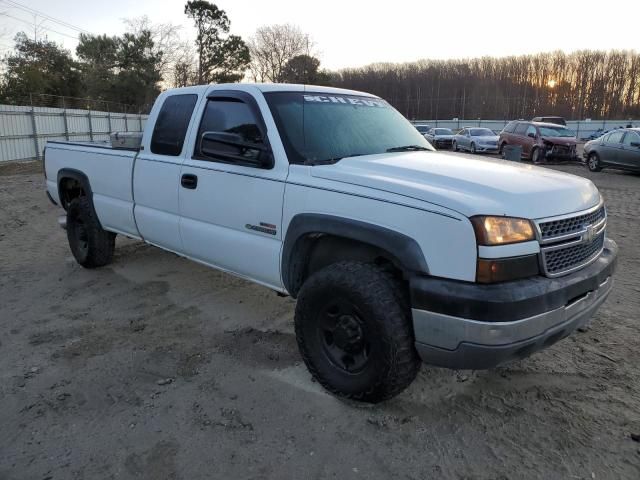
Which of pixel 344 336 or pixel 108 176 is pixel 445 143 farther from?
pixel 344 336

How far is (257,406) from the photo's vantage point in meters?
3.13

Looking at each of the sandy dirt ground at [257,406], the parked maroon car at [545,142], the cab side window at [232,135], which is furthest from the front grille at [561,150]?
the cab side window at [232,135]

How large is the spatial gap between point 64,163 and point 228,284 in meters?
2.52

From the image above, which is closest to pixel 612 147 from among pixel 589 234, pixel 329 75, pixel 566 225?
pixel 589 234

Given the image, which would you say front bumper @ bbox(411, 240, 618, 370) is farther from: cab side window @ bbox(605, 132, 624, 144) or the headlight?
cab side window @ bbox(605, 132, 624, 144)

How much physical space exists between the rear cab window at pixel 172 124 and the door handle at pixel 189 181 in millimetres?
298

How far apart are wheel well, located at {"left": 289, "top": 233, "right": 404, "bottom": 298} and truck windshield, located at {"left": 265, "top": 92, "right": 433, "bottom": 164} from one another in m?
0.55

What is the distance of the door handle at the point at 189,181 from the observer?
4.03 m

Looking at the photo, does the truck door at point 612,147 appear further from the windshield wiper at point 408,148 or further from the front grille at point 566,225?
the front grille at point 566,225

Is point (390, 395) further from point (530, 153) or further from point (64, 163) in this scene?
point (530, 153)

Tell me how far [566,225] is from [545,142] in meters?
18.7

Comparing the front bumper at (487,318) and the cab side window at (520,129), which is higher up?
the cab side window at (520,129)

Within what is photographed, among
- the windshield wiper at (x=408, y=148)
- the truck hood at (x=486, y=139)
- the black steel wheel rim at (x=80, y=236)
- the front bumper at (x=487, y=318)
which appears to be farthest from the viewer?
the truck hood at (x=486, y=139)

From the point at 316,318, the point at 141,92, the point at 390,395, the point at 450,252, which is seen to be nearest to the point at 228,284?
the point at 316,318
